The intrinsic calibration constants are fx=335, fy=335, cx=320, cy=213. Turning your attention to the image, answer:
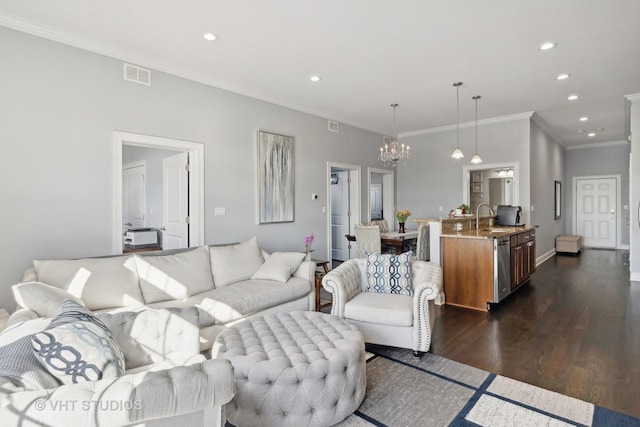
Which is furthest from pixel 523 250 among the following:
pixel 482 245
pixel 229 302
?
pixel 229 302

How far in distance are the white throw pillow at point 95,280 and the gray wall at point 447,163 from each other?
623 centimetres

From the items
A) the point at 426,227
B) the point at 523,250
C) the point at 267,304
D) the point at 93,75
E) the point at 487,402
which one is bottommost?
the point at 487,402

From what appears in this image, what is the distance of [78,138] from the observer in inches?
130

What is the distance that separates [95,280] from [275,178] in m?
2.88

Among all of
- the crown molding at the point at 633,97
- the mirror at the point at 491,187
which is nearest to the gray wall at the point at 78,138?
the crown molding at the point at 633,97

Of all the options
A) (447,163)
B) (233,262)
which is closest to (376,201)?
(447,163)

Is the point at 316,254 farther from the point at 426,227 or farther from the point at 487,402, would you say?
the point at 487,402

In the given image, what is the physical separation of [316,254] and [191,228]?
2314 mm

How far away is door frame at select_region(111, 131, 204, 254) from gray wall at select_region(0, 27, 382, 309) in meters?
0.05

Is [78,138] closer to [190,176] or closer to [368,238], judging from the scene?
[190,176]

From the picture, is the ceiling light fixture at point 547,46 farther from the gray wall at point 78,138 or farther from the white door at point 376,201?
the white door at point 376,201

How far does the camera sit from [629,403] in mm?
2203

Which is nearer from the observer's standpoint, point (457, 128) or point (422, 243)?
point (422, 243)

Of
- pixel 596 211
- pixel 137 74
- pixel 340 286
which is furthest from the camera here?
pixel 596 211
